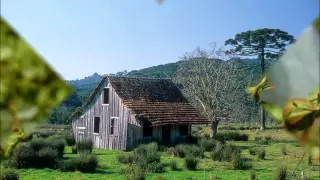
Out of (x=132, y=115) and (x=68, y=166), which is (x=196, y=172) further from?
(x=132, y=115)

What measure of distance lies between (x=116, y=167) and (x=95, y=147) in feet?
23.8

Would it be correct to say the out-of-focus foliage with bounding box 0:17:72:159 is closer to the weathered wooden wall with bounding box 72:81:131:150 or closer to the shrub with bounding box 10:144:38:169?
the shrub with bounding box 10:144:38:169

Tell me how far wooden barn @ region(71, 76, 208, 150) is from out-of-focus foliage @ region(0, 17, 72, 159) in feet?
56.9

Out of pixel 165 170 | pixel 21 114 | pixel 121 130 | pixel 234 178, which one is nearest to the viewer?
pixel 21 114

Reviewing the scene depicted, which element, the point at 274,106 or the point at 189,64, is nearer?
the point at 274,106

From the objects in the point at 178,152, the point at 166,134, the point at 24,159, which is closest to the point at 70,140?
the point at 166,134

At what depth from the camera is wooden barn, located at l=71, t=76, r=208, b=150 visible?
58.7 ft

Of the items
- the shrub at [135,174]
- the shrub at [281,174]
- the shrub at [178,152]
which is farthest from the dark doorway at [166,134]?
the shrub at [281,174]

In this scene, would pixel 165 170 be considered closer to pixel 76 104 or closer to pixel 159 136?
pixel 159 136

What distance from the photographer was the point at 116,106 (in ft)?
61.1

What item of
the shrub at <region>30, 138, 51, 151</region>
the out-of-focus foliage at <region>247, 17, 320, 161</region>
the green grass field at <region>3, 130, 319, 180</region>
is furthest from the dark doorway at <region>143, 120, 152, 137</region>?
the out-of-focus foliage at <region>247, 17, 320, 161</region>

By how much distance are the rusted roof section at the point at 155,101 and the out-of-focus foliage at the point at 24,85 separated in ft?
57.0

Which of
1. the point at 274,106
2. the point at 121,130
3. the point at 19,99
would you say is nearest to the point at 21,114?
the point at 19,99

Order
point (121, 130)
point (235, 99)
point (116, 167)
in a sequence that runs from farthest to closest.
Result: 1. point (235, 99)
2. point (121, 130)
3. point (116, 167)
